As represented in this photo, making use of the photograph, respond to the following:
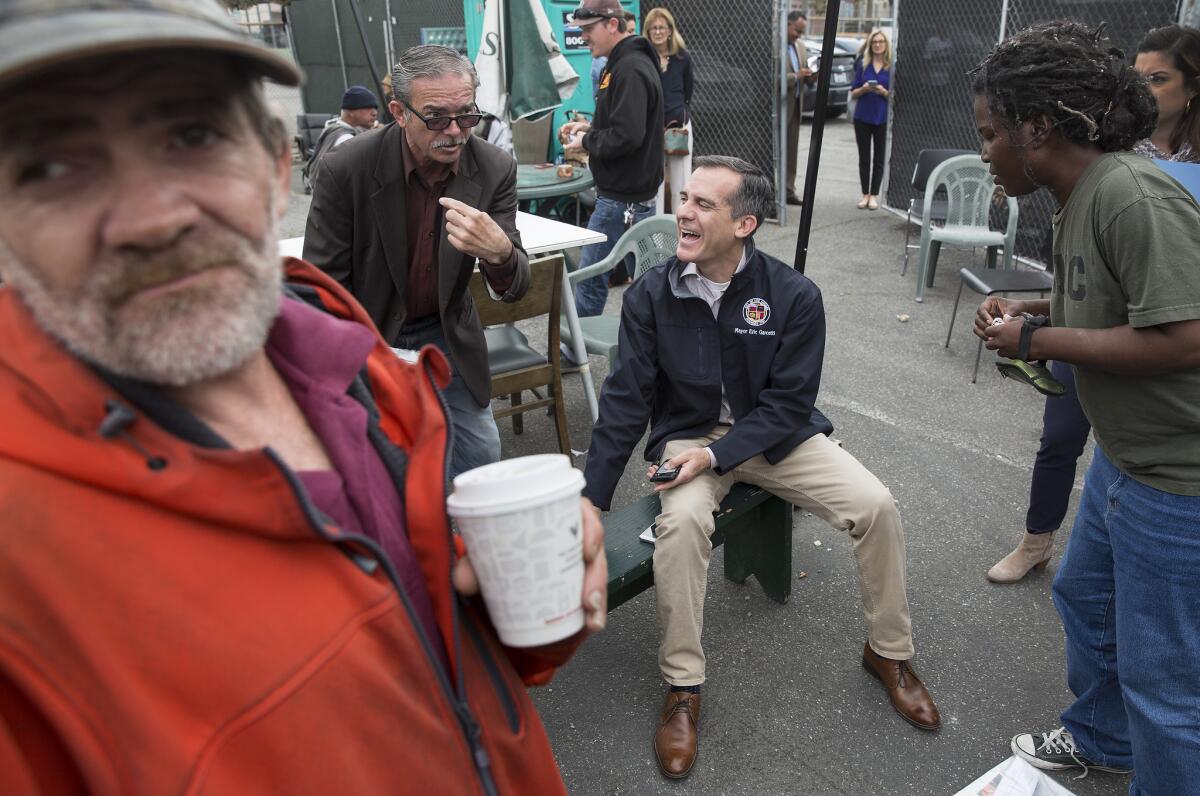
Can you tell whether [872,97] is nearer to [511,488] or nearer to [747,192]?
[747,192]

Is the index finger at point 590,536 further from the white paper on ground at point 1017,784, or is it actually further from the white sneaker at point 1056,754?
the white sneaker at point 1056,754

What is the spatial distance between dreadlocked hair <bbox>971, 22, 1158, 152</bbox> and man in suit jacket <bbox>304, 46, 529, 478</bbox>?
154cm

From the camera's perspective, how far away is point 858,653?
2963 mm

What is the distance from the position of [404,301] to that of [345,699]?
2.22 m

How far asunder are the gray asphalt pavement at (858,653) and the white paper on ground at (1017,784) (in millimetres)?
354

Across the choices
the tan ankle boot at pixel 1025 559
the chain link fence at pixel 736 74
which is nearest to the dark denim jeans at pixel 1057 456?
the tan ankle boot at pixel 1025 559

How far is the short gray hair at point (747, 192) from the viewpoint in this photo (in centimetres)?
299

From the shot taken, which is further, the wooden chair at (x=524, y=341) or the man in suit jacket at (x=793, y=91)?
the man in suit jacket at (x=793, y=91)

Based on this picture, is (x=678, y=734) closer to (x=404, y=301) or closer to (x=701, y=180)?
(x=404, y=301)

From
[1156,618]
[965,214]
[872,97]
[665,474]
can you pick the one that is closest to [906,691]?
[1156,618]

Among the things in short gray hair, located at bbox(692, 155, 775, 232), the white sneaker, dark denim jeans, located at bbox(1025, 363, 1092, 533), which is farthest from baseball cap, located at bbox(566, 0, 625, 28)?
the white sneaker

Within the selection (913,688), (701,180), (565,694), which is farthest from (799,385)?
(565,694)

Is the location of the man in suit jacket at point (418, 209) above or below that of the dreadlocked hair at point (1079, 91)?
below

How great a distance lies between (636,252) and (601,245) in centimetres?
116
